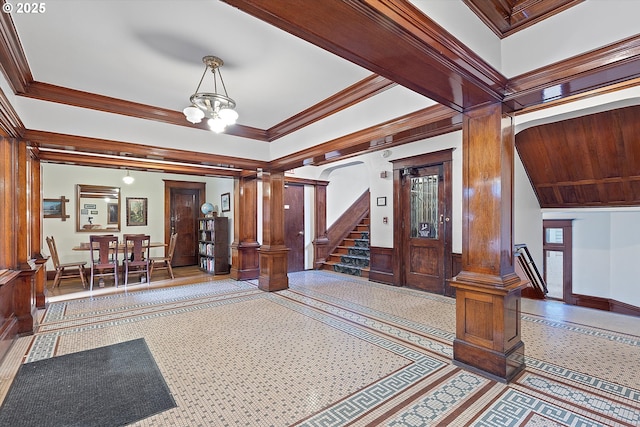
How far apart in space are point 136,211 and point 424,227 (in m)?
6.78

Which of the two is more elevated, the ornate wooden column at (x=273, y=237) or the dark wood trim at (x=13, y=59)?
the dark wood trim at (x=13, y=59)

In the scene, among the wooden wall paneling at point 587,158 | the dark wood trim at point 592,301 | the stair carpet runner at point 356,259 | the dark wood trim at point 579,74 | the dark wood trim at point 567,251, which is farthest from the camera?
the dark wood trim at point 567,251

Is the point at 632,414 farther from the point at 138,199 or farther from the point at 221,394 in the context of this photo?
the point at 138,199

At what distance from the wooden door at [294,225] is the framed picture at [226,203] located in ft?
4.69

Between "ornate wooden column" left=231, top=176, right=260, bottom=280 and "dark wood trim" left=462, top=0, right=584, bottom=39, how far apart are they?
499 cm

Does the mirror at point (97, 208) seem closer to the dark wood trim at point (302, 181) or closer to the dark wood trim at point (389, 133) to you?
the dark wood trim at point (302, 181)

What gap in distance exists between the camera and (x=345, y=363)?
8.72ft

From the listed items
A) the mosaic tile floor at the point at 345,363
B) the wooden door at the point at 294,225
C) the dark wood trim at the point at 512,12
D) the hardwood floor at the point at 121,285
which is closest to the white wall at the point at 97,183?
the hardwood floor at the point at 121,285

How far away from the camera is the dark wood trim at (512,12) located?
206 centimetres

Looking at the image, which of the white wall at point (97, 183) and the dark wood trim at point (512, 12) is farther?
the white wall at point (97, 183)

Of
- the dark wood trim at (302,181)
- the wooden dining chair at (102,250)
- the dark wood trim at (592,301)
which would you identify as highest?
the dark wood trim at (302,181)

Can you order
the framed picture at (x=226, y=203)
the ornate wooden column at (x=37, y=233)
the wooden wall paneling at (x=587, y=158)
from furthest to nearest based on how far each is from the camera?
the framed picture at (x=226, y=203) < the ornate wooden column at (x=37, y=233) < the wooden wall paneling at (x=587, y=158)

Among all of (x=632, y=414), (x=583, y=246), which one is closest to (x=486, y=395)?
(x=632, y=414)

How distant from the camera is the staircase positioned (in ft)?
22.2
